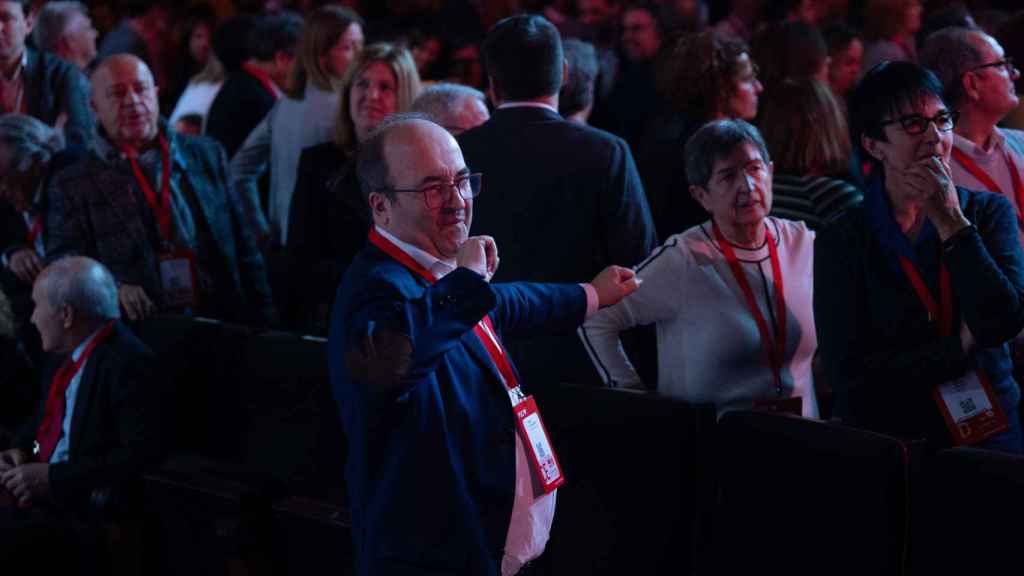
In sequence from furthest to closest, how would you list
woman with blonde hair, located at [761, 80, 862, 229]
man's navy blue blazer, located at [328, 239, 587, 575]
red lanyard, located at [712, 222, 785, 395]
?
woman with blonde hair, located at [761, 80, 862, 229], red lanyard, located at [712, 222, 785, 395], man's navy blue blazer, located at [328, 239, 587, 575]

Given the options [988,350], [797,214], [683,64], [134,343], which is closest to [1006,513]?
[988,350]

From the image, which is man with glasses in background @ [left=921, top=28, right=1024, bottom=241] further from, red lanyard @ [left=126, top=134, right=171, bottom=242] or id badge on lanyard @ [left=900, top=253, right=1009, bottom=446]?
red lanyard @ [left=126, top=134, right=171, bottom=242]

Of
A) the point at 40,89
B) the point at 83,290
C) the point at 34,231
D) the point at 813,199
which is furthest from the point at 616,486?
the point at 40,89

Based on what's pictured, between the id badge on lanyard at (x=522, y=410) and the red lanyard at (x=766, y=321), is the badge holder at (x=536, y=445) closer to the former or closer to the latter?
the id badge on lanyard at (x=522, y=410)

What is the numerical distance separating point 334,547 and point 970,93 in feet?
6.28

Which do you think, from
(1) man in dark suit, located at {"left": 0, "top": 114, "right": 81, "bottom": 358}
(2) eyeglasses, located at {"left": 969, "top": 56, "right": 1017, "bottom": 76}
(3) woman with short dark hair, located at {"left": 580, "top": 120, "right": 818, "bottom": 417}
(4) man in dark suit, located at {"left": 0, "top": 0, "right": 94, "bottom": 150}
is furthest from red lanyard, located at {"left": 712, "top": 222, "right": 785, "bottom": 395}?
(4) man in dark suit, located at {"left": 0, "top": 0, "right": 94, "bottom": 150}

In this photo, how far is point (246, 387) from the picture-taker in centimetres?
384

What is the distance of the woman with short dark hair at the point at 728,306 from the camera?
305 cm

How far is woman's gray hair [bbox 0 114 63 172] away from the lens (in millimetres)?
4578

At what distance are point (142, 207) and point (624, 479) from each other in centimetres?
207

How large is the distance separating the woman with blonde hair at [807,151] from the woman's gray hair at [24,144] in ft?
7.87

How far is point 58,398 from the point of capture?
3.86m

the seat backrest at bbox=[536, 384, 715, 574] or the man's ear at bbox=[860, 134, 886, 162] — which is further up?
the man's ear at bbox=[860, 134, 886, 162]

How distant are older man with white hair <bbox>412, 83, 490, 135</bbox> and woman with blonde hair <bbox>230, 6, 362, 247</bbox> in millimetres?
937
